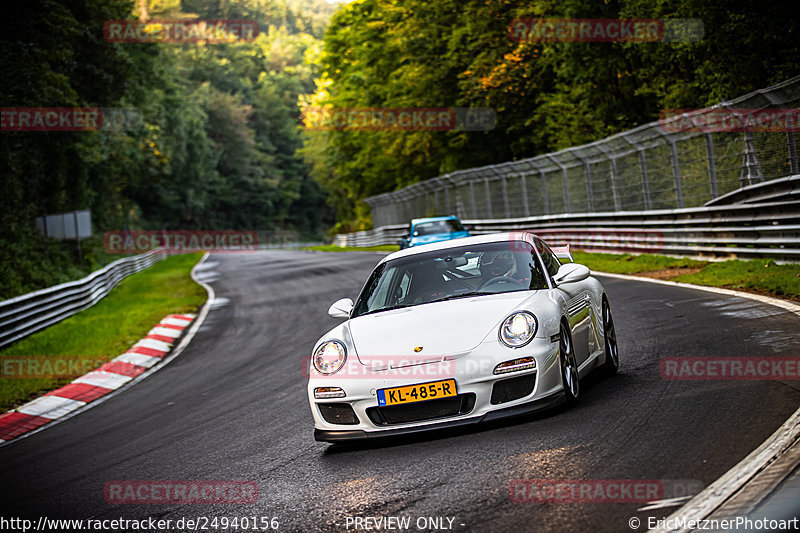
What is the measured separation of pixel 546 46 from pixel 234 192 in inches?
3019

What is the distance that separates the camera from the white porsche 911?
583 centimetres

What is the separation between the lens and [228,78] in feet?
351

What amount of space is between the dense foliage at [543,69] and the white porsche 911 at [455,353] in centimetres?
1511

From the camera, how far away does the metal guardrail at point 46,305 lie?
1586cm

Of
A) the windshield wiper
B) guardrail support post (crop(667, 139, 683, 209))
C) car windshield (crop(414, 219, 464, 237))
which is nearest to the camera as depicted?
the windshield wiper

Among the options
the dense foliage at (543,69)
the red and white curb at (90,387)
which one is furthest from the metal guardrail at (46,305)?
the dense foliage at (543,69)

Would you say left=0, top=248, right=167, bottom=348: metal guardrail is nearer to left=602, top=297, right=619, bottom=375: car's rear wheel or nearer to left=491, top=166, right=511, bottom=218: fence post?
left=602, top=297, right=619, bottom=375: car's rear wheel

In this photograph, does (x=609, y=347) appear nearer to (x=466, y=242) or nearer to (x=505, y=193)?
(x=466, y=242)

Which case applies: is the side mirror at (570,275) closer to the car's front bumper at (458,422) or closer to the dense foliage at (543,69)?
the car's front bumper at (458,422)

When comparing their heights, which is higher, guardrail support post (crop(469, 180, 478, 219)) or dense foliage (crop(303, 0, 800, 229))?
dense foliage (crop(303, 0, 800, 229))

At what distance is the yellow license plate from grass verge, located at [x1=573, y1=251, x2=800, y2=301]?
6.75 m

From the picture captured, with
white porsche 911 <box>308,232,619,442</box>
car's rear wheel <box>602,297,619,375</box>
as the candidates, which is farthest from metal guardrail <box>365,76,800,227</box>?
white porsche 911 <box>308,232,619,442</box>

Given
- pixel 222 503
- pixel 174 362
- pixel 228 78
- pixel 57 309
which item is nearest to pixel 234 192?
pixel 228 78

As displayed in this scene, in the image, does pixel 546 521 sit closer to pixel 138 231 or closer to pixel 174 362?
pixel 174 362
